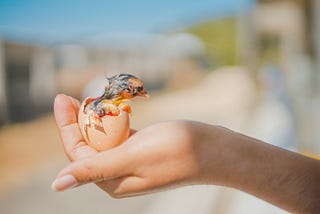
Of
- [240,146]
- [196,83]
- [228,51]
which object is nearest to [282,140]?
[240,146]

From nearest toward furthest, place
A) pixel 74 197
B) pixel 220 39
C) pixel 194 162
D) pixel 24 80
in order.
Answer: pixel 194 162
pixel 74 197
pixel 24 80
pixel 220 39

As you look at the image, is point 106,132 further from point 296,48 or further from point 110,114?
point 296,48

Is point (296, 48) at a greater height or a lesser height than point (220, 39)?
greater

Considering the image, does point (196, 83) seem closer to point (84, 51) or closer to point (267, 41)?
point (84, 51)

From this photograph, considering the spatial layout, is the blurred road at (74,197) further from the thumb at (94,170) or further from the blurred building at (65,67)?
the thumb at (94,170)

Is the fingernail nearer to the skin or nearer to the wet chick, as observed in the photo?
the skin

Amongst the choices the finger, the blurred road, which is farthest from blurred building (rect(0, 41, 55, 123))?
the finger

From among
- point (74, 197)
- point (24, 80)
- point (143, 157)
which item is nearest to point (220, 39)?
point (24, 80)

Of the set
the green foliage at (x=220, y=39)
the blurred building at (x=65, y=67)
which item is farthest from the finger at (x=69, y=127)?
the green foliage at (x=220, y=39)
